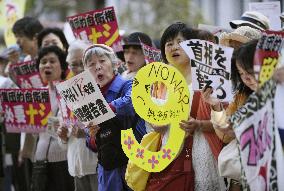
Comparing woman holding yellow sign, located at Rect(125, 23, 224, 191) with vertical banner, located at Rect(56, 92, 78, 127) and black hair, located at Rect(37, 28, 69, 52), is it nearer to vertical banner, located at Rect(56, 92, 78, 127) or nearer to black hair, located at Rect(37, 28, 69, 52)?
vertical banner, located at Rect(56, 92, 78, 127)

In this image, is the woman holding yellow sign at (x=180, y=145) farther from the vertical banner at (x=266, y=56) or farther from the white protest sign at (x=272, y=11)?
the white protest sign at (x=272, y=11)

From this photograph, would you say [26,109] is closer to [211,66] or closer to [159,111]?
[159,111]

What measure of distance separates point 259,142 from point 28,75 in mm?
4612

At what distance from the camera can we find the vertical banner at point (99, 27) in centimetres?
801

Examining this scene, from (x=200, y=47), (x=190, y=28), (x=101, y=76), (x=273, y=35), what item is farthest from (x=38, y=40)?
(x=273, y=35)

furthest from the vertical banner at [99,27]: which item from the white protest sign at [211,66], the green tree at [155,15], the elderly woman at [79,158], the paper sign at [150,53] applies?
the green tree at [155,15]

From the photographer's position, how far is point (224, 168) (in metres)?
5.10

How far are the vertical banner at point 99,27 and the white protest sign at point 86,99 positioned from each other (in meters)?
1.51

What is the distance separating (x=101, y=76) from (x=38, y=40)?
2732mm

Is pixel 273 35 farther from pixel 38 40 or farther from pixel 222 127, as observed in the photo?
pixel 38 40

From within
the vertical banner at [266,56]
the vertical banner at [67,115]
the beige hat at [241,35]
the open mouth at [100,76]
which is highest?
the vertical banner at [266,56]

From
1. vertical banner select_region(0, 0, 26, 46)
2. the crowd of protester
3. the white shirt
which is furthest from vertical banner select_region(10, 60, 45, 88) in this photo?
vertical banner select_region(0, 0, 26, 46)

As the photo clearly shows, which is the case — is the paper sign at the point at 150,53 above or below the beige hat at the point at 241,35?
below

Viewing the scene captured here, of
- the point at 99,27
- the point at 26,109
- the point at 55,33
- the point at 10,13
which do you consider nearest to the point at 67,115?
the point at 26,109
